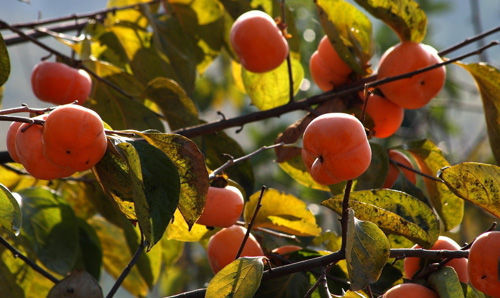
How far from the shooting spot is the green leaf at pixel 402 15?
1.14 m

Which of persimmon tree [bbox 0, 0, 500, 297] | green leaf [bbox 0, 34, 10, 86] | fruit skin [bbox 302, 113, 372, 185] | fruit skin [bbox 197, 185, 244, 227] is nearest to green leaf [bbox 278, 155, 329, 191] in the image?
persimmon tree [bbox 0, 0, 500, 297]

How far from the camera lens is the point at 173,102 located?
4.26 ft

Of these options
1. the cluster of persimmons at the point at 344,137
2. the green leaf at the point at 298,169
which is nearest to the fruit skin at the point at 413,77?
the cluster of persimmons at the point at 344,137

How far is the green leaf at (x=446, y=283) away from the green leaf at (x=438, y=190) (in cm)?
27

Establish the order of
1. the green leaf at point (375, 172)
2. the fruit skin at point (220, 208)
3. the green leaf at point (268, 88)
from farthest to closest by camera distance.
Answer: the green leaf at point (268, 88), the green leaf at point (375, 172), the fruit skin at point (220, 208)

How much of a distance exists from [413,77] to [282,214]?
29cm

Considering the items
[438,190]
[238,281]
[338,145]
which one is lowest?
[438,190]

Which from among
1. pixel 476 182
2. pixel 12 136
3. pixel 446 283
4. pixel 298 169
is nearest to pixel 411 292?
pixel 446 283

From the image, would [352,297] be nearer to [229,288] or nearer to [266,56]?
[229,288]

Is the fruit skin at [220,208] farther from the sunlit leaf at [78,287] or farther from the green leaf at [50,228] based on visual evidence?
the green leaf at [50,228]

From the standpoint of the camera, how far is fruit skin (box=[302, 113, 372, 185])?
31.9 inches

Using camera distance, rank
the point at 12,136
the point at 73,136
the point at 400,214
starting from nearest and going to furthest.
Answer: the point at 73,136, the point at 12,136, the point at 400,214

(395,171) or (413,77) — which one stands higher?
(413,77)

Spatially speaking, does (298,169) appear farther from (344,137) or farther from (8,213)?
(8,213)
